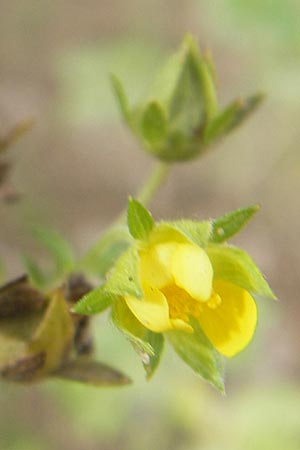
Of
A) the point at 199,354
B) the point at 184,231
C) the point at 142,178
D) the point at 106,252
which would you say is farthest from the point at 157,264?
the point at 142,178

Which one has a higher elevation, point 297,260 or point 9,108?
point 9,108

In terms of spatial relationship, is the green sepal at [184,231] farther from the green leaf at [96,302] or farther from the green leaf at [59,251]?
the green leaf at [59,251]

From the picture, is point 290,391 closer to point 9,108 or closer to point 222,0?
point 222,0

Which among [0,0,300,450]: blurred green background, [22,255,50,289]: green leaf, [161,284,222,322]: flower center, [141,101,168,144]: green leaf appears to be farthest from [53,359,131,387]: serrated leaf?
[0,0,300,450]: blurred green background

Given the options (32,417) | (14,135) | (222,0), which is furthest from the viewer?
(32,417)

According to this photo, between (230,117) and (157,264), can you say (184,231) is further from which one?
(230,117)

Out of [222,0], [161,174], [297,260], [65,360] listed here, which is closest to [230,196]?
[297,260]

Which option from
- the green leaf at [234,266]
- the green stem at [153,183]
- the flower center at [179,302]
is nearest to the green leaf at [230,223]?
the green leaf at [234,266]

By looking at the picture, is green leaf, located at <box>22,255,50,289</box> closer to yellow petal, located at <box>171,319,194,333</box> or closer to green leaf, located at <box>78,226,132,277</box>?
green leaf, located at <box>78,226,132,277</box>
